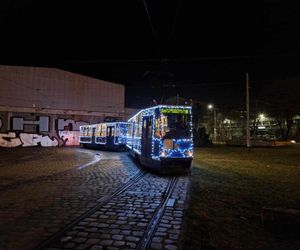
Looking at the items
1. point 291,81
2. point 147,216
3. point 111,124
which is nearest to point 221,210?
point 147,216

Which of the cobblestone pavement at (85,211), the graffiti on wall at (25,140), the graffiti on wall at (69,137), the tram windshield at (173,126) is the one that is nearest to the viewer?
the cobblestone pavement at (85,211)

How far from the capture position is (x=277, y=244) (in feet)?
19.0

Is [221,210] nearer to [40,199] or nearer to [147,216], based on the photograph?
[147,216]

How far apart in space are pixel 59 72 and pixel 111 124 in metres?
17.2

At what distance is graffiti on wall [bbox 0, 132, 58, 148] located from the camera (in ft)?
130

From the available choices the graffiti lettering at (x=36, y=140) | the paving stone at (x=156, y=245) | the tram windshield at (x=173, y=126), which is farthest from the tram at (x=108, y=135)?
the paving stone at (x=156, y=245)

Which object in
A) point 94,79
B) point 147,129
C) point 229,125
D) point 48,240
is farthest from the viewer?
point 229,125

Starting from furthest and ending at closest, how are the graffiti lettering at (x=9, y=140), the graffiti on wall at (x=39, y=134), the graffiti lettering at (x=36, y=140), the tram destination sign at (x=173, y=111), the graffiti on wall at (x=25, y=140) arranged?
the graffiti lettering at (x=36, y=140) < the graffiti on wall at (x=39, y=134) < the graffiti on wall at (x=25, y=140) < the graffiti lettering at (x=9, y=140) < the tram destination sign at (x=173, y=111)

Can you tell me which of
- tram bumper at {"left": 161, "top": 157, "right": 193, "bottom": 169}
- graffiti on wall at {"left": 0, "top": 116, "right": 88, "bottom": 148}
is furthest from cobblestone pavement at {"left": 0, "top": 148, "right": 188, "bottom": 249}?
graffiti on wall at {"left": 0, "top": 116, "right": 88, "bottom": 148}

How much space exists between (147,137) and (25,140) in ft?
99.8

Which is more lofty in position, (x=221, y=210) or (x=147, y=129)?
(x=147, y=129)

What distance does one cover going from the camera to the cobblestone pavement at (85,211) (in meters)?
5.74

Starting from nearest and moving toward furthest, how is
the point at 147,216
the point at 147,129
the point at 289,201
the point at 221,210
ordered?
the point at 147,216
the point at 221,210
the point at 289,201
the point at 147,129

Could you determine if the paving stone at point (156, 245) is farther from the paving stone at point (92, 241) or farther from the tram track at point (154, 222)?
the paving stone at point (92, 241)
